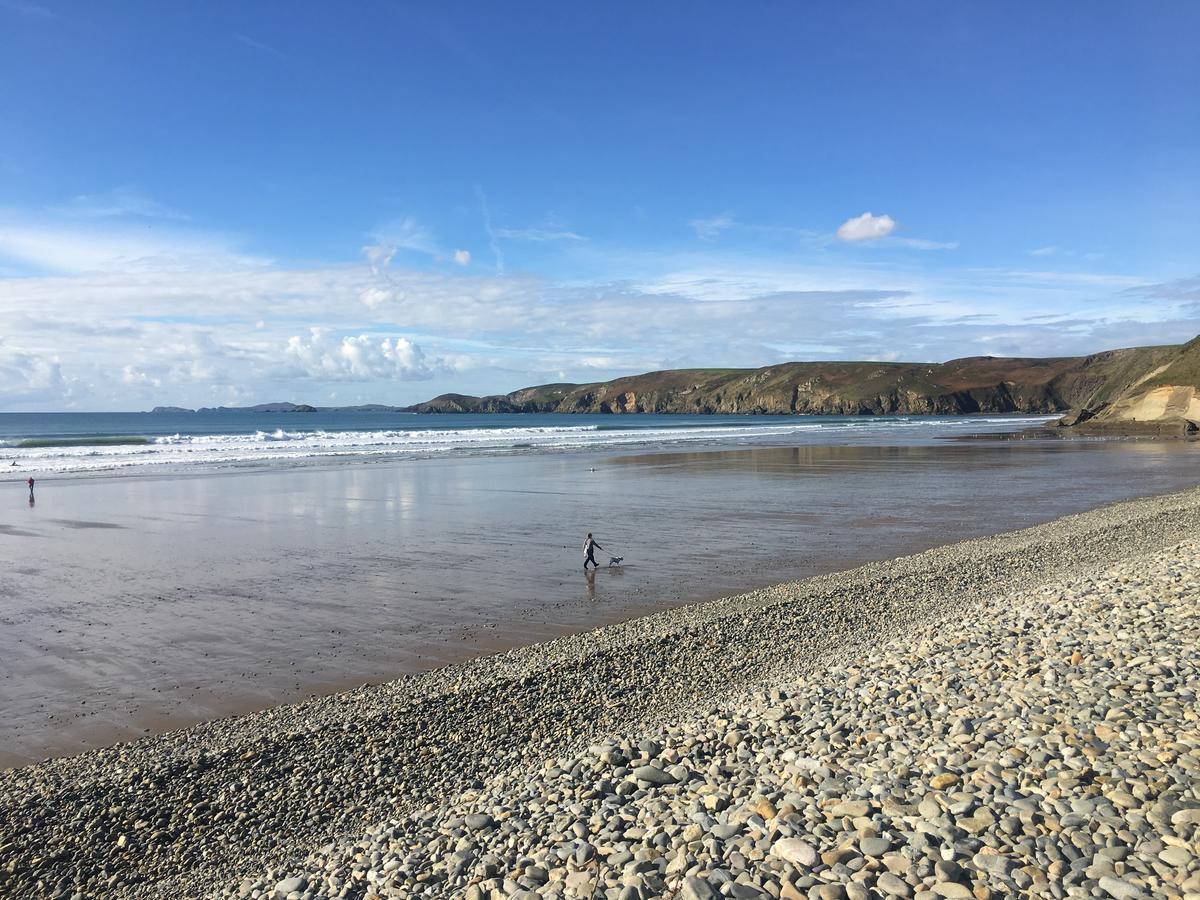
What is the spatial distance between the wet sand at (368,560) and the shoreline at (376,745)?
38.2 inches

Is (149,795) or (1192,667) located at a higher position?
(1192,667)

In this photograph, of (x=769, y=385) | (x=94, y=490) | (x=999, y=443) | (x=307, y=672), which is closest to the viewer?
(x=307, y=672)

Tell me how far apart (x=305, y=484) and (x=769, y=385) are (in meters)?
155

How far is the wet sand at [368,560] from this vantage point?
1028cm

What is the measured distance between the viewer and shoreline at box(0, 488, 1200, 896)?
6.45 metres

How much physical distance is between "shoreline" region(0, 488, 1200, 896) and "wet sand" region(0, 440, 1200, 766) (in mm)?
970

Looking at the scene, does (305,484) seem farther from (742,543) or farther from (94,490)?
(742,543)

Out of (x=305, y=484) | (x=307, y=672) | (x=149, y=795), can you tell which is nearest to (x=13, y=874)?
(x=149, y=795)

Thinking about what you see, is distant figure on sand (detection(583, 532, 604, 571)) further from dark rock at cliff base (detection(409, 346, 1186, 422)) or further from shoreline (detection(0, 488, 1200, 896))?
dark rock at cliff base (detection(409, 346, 1186, 422))

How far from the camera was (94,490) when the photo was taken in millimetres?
32844

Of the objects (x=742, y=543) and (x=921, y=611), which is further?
(x=742, y=543)

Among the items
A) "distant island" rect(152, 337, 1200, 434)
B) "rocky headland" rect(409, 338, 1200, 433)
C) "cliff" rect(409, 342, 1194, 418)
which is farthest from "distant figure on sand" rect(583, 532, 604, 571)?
"cliff" rect(409, 342, 1194, 418)

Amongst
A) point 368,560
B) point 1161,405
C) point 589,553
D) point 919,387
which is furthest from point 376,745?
point 919,387

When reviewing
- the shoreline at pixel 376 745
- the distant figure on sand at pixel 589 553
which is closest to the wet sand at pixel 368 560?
the distant figure on sand at pixel 589 553
